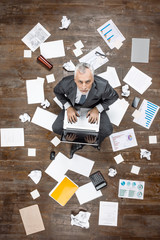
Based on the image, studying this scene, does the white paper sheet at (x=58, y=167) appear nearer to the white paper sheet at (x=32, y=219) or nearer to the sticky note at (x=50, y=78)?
the white paper sheet at (x=32, y=219)

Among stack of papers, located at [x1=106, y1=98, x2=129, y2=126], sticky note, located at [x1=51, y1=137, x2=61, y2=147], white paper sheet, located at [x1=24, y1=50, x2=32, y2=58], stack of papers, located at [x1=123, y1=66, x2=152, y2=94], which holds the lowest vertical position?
sticky note, located at [x1=51, y1=137, x2=61, y2=147]

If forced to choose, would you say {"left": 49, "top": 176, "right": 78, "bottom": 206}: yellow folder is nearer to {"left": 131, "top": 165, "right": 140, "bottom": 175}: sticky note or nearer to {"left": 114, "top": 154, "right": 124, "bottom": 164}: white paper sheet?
{"left": 114, "top": 154, "right": 124, "bottom": 164}: white paper sheet

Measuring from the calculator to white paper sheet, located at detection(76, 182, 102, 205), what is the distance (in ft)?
0.16

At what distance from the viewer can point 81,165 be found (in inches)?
108

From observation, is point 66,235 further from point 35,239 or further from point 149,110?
point 149,110

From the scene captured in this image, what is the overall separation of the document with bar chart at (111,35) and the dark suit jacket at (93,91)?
779mm

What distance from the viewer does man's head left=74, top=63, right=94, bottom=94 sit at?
76.1 inches

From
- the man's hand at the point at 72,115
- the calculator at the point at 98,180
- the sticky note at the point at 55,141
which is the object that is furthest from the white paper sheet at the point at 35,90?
the calculator at the point at 98,180

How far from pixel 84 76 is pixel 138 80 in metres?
1.06

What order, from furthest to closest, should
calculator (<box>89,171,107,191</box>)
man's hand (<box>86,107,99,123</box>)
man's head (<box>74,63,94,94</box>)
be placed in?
calculator (<box>89,171,107,191</box>), man's hand (<box>86,107,99,123</box>), man's head (<box>74,63,94,94</box>)

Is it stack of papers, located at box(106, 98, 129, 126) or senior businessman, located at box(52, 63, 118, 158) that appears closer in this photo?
senior businessman, located at box(52, 63, 118, 158)

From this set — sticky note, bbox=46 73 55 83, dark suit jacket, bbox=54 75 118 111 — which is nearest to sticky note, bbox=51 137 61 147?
dark suit jacket, bbox=54 75 118 111

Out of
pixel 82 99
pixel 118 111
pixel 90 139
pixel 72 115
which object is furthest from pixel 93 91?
pixel 118 111

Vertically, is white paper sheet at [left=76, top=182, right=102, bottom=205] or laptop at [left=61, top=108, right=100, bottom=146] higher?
laptop at [left=61, top=108, right=100, bottom=146]
